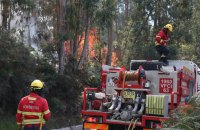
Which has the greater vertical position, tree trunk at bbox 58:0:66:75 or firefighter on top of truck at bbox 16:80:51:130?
tree trunk at bbox 58:0:66:75

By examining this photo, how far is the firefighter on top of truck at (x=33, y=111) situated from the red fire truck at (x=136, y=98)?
8.85ft

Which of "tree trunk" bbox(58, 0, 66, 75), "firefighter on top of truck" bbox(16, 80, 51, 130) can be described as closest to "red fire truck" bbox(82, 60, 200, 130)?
"firefighter on top of truck" bbox(16, 80, 51, 130)

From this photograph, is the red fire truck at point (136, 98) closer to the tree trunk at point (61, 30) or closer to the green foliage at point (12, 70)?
the green foliage at point (12, 70)

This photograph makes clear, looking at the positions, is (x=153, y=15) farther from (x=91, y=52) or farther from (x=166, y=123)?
(x=166, y=123)

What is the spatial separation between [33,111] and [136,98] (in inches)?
128

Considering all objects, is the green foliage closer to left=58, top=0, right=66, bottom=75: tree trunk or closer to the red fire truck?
the red fire truck

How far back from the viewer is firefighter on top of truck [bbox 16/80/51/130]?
→ 8202 millimetres

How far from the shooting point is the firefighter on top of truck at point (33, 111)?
26.9ft

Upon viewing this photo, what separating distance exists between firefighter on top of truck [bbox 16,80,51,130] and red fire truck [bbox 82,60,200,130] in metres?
2.70

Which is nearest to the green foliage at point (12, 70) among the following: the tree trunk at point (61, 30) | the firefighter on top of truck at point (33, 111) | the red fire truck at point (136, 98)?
the red fire truck at point (136, 98)

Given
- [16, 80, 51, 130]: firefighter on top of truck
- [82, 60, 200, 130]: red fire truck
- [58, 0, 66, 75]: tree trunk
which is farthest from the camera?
[58, 0, 66, 75]: tree trunk

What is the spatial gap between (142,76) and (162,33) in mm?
3386

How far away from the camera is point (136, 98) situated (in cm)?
1064

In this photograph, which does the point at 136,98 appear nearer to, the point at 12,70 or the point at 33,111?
the point at 33,111
